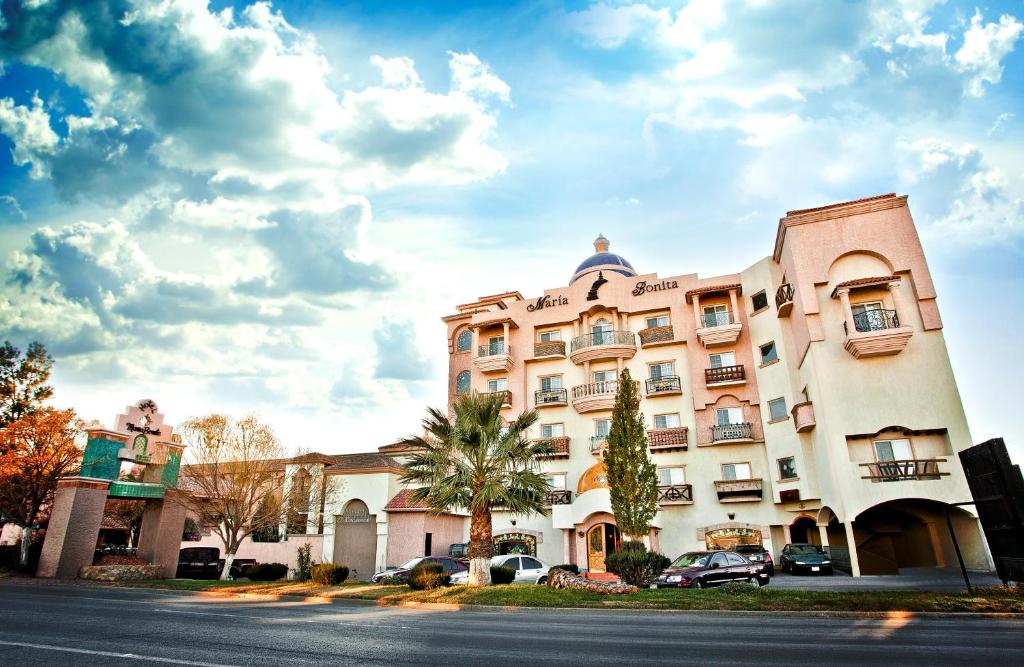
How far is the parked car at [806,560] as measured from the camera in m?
24.8

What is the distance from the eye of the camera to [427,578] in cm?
1950

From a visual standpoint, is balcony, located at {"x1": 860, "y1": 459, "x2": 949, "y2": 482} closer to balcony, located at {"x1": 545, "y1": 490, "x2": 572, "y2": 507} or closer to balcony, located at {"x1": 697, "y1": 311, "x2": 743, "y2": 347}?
balcony, located at {"x1": 697, "y1": 311, "x2": 743, "y2": 347}

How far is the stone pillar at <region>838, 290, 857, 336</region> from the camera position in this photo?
26625 mm

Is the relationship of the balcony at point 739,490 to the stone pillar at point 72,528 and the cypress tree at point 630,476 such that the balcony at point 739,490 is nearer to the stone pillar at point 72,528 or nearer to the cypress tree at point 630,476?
the cypress tree at point 630,476

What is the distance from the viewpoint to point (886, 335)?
25969 mm

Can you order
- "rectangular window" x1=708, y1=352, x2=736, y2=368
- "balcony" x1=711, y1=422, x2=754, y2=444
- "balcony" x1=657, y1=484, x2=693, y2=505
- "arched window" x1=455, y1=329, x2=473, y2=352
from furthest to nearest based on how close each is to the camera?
"arched window" x1=455, y1=329, x2=473, y2=352 → "rectangular window" x1=708, y1=352, x2=736, y2=368 → "balcony" x1=657, y1=484, x2=693, y2=505 → "balcony" x1=711, y1=422, x2=754, y2=444

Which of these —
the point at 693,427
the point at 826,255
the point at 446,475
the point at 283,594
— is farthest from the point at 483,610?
the point at 826,255

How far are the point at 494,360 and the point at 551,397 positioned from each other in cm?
449

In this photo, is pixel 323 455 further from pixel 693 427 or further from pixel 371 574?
pixel 693 427

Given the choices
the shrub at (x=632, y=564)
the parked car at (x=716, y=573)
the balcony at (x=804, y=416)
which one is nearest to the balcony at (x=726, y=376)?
the balcony at (x=804, y=416)

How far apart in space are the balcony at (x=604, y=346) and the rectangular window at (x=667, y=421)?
4.14 m

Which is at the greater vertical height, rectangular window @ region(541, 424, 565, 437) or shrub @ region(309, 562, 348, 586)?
rectangular window @ region(541, 424, 565, 437)

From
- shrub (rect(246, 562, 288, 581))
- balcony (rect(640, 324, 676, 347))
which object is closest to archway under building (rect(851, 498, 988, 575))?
balcony (rect(640, 324, 676, 347))

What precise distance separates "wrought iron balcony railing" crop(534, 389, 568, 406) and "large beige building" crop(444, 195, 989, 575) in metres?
0.20
